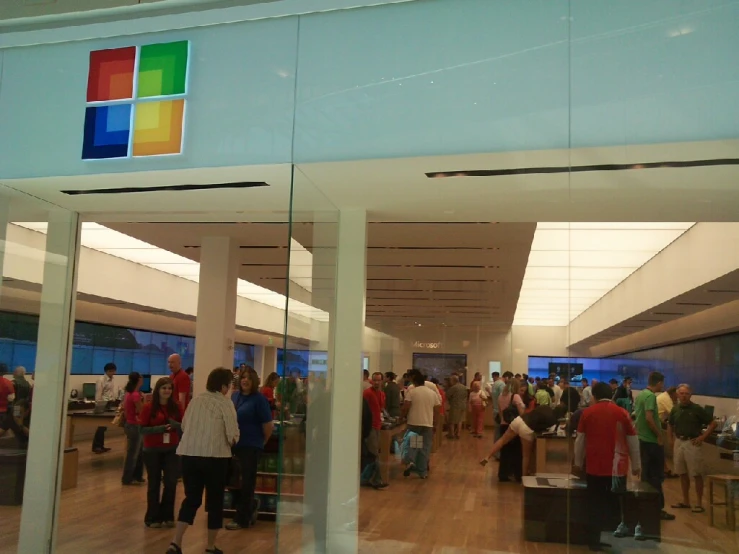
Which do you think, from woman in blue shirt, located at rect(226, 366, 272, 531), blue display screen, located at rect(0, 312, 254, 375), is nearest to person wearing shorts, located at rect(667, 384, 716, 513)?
woman in blue shirt, located at rect(226, 366, 272, 531)

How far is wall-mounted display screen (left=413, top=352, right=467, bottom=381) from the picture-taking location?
7234mm

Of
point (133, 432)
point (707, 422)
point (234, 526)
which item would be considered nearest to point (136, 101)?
point (234, 526)

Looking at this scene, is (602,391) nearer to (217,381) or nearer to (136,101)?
(217,381)

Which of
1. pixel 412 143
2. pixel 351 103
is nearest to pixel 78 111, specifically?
pixel 351 103

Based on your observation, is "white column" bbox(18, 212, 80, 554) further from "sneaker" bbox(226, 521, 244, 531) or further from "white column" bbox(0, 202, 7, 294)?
"sneaker" bbox(226, 521, 244, 531)

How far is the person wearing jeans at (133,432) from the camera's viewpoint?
10469mm

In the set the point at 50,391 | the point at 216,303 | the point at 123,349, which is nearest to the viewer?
the point at 50,391

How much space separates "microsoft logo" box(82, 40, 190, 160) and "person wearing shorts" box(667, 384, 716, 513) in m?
4.20

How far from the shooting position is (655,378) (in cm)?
541

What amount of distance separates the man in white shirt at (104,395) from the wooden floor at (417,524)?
436 cm

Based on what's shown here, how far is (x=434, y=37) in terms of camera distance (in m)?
4.89

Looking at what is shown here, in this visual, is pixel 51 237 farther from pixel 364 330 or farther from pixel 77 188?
pixel 364 330

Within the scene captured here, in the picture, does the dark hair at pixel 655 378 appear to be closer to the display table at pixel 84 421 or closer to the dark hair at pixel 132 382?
→ the dark hair at pixel 132 382

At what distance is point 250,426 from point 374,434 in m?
1.59
